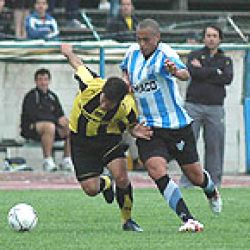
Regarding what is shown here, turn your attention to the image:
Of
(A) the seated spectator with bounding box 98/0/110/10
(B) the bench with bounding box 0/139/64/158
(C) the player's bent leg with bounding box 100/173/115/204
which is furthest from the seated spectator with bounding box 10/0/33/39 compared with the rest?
(C) the player's bent leg with bounding box 100/173/115/204

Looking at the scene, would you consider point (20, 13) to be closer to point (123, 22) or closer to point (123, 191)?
point (123, 22)

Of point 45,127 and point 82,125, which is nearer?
point 82,125

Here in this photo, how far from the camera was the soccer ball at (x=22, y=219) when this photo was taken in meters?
10.5

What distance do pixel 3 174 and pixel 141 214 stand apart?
6.84 m

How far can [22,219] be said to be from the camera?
A: 34.3 ft

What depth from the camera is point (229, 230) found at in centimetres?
1073

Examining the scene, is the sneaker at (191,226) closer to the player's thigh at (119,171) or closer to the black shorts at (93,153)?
the player's thigh at (119,171)

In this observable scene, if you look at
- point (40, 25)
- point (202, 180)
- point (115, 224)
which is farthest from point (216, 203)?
point (40, 25)

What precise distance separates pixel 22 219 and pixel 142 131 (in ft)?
4.62

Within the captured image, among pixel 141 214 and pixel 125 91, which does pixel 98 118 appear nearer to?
pixel 125 91

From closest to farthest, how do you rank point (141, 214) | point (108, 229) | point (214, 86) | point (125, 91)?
point (125, 91), point (108, 229), point (141, 214), point (214, 86)

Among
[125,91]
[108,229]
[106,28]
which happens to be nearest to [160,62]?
[125,91]

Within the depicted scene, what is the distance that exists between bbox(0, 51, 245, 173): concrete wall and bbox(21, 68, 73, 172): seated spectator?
0.72 meters

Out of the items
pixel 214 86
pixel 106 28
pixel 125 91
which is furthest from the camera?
pixel 106 28
